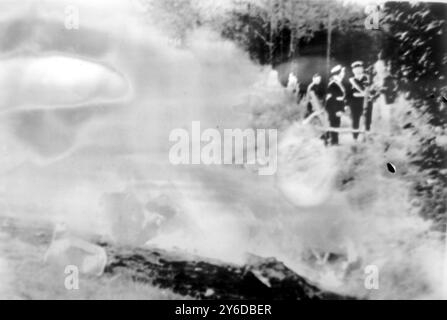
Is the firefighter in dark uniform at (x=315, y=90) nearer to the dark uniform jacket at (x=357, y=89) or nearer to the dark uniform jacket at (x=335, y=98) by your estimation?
the dark uniform jacket at (x=335, y=98)

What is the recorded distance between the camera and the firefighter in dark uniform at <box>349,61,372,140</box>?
212cm

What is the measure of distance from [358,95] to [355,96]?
0.01 metres

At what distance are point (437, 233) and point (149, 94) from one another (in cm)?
145

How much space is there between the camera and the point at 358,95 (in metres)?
2.13

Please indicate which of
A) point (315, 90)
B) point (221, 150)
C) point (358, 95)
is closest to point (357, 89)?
point (358, 95)

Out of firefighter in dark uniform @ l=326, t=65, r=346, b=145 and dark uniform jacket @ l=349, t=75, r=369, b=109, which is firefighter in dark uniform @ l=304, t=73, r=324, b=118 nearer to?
firefighter in dark uniform @ l=326, t=65, r=346, b=145

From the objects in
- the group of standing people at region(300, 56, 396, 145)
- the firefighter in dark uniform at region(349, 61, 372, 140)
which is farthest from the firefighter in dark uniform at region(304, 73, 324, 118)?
the firefighter in dark uniform at region(349, 61, 372, 140)

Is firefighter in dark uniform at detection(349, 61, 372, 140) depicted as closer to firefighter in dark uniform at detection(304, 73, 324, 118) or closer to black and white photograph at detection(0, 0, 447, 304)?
black and white photograph at detection(0, 0, 447, 304)

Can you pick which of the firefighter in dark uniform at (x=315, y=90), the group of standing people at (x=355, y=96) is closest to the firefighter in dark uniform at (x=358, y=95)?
the group of standing people at (x=355, y=96)

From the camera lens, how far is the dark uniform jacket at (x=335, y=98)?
2.11m

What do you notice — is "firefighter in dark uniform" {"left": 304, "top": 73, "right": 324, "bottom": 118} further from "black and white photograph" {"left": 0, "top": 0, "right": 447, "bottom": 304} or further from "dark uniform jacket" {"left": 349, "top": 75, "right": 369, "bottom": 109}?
"dark uniform jacket" {"left": 349, "top": 75, "right": 369, "bottom": 109}

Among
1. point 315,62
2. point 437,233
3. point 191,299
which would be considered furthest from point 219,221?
point 437,233

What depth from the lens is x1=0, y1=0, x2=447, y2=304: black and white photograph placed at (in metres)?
2.06

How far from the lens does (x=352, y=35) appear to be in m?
2.10
